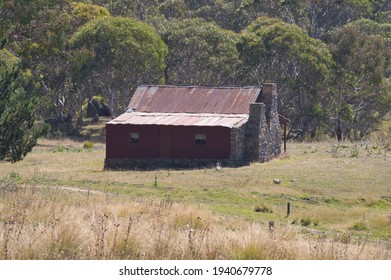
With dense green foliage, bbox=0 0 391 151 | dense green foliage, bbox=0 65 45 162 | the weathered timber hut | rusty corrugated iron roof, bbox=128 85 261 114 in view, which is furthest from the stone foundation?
dense green foliage, bbox=0 0 391 151

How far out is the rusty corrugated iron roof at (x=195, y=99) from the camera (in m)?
49.5

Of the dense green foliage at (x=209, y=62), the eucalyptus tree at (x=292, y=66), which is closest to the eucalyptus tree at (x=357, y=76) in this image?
the dense green foliage at (x=209, y=62)

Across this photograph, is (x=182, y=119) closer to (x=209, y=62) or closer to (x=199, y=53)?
(x=209, y=62)

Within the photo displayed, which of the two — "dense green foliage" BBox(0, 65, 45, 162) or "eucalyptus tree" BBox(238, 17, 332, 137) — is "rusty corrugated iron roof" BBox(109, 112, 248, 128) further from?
"eucalyptus tree" BBox(238, 17, 332, 137)

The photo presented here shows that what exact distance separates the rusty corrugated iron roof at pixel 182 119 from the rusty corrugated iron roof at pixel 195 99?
59 cm

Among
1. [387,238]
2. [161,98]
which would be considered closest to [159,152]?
[161,98]

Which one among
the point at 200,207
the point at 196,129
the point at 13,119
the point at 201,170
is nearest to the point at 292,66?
the point at 196,129

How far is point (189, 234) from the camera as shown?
1532 centimetres

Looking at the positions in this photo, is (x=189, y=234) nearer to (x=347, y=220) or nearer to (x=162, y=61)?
(x=347, y=220)

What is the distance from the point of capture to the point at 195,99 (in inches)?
1989

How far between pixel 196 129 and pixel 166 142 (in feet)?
5.91

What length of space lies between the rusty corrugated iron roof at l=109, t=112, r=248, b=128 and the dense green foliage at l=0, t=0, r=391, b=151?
18.7 meters

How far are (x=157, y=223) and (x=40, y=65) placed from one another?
55628 mm

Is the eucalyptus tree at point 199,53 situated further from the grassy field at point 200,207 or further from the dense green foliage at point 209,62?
the grassy field at point 200,207
